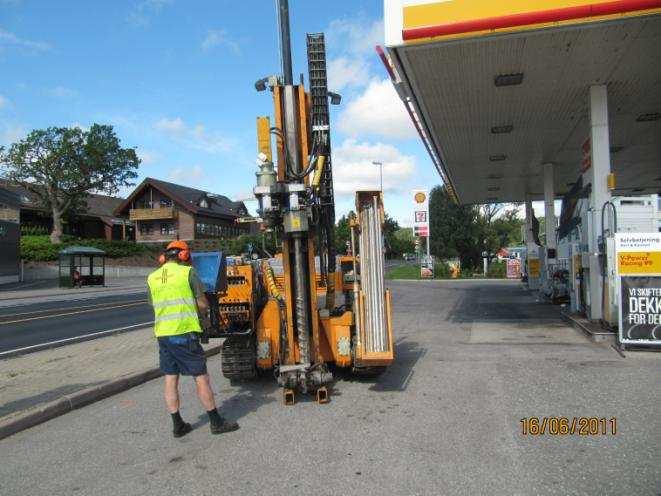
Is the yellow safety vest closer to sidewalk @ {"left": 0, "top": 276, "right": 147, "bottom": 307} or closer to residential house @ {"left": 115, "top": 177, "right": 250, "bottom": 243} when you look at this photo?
sidewalk @ {"left": 0, "top": 276, "right": 147, "bottom": 307}

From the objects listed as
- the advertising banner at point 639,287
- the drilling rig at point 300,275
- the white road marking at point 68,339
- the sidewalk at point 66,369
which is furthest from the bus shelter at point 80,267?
the advertising banner at point 639,287

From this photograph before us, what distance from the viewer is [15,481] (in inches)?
175

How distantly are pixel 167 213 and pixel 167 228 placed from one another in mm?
2246

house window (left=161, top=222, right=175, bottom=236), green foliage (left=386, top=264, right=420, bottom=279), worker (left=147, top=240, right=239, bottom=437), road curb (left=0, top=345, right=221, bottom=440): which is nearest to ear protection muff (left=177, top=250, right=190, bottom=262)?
worker (left=147, top=240, right=239, bottom=437)

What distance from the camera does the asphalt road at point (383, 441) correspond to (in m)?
4.13

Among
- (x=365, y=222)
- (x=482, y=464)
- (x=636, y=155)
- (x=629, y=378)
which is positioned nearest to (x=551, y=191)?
(x=636, y=155)

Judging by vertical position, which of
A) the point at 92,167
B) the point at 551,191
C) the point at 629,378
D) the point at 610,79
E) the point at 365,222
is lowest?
the point at 629,378

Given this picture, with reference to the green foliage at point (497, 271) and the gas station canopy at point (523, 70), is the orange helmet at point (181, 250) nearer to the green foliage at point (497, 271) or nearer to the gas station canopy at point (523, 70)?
the gas station canopy at point (523, 70)

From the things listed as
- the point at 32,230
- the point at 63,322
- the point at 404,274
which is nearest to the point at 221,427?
the point at 63,322

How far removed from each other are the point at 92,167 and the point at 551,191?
53.1 meters

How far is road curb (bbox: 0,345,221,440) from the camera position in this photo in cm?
571

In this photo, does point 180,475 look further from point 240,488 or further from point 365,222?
point 365,222

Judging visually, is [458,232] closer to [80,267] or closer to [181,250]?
[80,267]
